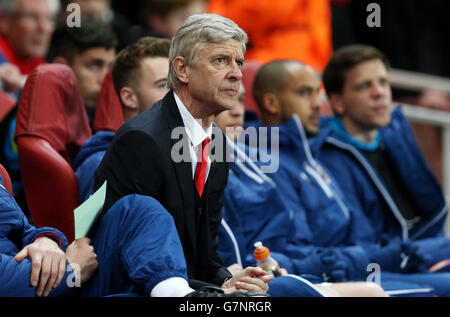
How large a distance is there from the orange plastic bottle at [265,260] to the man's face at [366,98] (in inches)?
55.0

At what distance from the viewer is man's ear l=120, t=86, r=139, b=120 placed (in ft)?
10.0

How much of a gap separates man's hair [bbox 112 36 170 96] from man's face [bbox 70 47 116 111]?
1.63 ft

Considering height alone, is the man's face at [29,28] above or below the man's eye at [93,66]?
above

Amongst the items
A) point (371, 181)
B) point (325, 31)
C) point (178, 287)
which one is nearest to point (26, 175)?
point (178, 287)

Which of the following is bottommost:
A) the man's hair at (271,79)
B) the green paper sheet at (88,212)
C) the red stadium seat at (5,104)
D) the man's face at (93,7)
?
the green paper sheet at (88,212)

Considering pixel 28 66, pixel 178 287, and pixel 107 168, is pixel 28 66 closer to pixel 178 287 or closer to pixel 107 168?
pixel 107 168

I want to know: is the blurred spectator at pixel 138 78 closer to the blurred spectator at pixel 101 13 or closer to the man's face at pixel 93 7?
the blurred spectator at pixel 101 13

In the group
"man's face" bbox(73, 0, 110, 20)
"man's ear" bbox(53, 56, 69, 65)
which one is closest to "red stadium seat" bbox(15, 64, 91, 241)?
"man's ear" bbox(53, 56, 69, 65)

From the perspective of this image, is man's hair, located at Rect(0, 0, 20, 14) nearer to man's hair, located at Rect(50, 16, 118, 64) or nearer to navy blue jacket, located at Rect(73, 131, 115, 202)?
man's hair, located at Rect(50, 16, 118, 64)

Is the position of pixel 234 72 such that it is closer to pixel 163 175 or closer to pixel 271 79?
pixel 163 175

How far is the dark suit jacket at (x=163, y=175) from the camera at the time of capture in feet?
7.64

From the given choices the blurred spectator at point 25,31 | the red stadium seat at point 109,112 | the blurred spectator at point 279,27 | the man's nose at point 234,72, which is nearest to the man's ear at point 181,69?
the man's nose at point 234,72

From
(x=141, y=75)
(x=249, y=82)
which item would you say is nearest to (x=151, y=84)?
(x=141, y=75)
